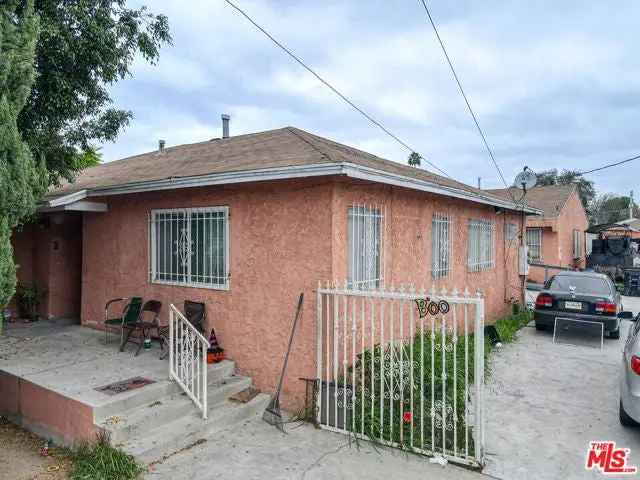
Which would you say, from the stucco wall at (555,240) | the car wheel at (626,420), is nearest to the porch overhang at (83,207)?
the car wheel at (626,420)

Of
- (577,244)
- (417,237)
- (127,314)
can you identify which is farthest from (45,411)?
(577,244)

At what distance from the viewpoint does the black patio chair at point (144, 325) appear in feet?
20.9

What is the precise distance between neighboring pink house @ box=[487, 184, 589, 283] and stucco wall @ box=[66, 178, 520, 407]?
48.2 ft

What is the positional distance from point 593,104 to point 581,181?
40785 mm

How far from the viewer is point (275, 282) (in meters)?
5.61

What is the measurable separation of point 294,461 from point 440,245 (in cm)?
530

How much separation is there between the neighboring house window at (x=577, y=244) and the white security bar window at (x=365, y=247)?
853 inches

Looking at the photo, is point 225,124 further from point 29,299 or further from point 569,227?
point 569,227

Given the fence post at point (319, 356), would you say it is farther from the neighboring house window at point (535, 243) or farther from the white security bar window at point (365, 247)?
the neighboring house window at point (535, 243)

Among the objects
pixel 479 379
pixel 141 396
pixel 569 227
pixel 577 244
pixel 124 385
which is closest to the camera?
pixel 479 379

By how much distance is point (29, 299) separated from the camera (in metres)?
9.07

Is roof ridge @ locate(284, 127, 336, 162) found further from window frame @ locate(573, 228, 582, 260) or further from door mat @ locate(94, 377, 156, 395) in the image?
window frame @ locate(573, 228, 582, 260)

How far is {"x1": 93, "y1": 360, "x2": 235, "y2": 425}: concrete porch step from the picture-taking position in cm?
437

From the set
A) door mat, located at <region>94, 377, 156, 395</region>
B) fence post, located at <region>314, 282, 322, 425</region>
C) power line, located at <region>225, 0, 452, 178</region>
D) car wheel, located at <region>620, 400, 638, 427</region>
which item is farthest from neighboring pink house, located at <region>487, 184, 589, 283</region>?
door mat, located at <region>94, 377, 156, 395</region>
